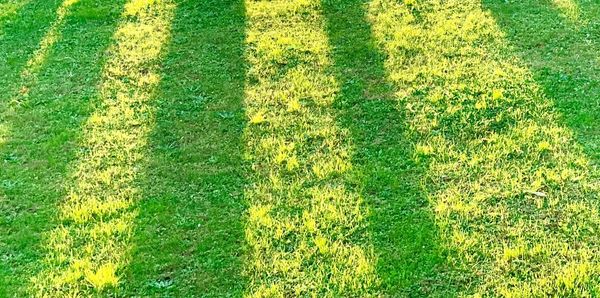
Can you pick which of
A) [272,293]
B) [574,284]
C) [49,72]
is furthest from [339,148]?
[49,72]

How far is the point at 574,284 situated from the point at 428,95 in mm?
2602

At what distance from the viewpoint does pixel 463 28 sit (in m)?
7.73

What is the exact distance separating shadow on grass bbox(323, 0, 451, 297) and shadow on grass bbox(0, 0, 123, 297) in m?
2.36

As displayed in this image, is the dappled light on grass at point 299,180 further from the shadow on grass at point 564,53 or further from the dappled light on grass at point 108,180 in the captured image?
the shadow on grass at point 564,53

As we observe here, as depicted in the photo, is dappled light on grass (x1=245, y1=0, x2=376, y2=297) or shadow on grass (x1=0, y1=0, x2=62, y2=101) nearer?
dappled light on grass (x1=245, y1=0, x2=376, y2=297)

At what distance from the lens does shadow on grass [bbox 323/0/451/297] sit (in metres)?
4.51

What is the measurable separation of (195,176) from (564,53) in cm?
402

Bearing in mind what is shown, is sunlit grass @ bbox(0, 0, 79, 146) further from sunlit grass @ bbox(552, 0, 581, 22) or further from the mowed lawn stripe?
sunlit grass @ bbox(552, 0, 581, 22)

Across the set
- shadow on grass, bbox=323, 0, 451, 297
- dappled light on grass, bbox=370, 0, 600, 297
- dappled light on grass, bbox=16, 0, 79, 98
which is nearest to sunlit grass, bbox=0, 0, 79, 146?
dappled light on grass, bbox=16, 0, 79, 98

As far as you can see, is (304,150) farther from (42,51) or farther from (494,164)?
(42,51)

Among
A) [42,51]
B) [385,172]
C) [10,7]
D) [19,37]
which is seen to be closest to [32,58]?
[42,51]

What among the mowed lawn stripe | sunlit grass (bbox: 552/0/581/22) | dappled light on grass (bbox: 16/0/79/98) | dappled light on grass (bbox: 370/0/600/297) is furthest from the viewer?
the mowed lawn stripe

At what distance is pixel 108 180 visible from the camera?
5.54 m

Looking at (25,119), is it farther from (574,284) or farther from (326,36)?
(574,284)
